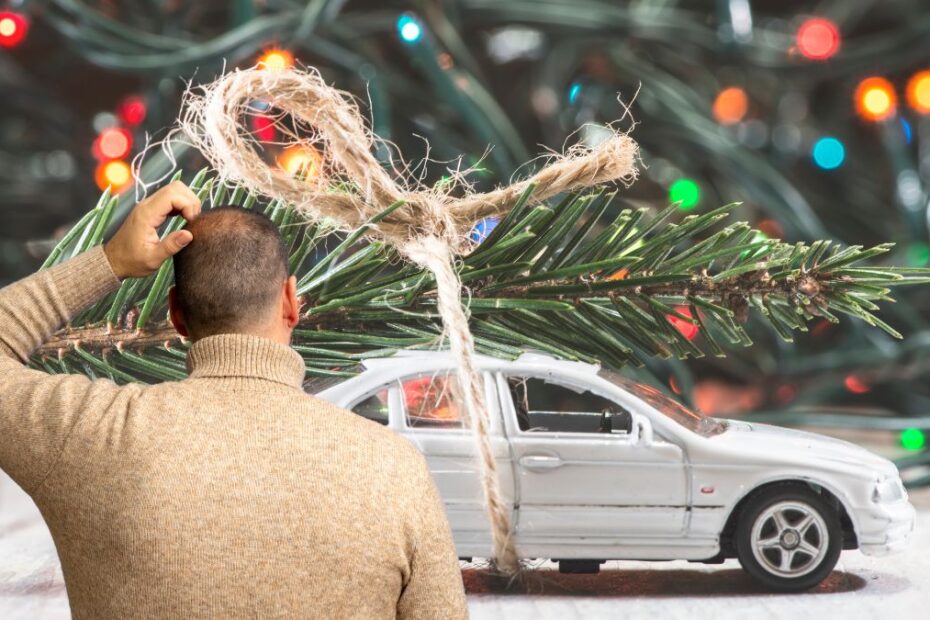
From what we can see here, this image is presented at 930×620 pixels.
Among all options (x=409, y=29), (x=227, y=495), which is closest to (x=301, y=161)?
(x=227, y=495)

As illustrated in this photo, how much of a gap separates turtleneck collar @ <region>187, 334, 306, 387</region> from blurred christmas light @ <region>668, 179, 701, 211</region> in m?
0.55

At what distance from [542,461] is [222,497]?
0.94 ft

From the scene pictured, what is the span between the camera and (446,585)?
556 millimetres

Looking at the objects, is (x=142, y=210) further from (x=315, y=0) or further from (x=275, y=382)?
(x=315, y=0)

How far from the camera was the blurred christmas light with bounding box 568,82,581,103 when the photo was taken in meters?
1.11

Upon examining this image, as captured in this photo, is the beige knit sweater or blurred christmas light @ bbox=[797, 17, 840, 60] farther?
blurred christmas light @ bbox=[797, 17, 840, 60]

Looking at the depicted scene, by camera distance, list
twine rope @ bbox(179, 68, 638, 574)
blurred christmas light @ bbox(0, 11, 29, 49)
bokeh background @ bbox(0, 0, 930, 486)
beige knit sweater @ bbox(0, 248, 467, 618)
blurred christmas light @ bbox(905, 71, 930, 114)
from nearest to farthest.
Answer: beige knit sweater @ bbox(0, 248, 467, 618) → twine rope @ bbox(179, 68, 638, 574) → bokeh background @ bbox(0, 0, 930, 486) → blurred christmas light @ bbox(0, 11, 29, 49) → blurred christmas light @ bbox(905, 71, 930, 114)

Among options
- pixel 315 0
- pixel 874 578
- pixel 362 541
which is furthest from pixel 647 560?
pixel 315 0

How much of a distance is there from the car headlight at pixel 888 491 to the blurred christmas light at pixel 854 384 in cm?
24

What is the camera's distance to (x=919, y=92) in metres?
1.26

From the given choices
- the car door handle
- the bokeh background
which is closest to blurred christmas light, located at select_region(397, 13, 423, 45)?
the bokeh background

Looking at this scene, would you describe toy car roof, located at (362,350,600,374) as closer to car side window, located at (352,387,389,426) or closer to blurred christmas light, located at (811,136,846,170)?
car side window, located at (352,387,389,426)

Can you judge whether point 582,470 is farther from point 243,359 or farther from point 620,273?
point 243,359

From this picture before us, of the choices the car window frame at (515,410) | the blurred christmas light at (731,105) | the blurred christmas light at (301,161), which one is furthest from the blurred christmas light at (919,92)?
the blurred christmas light at (301,161)
